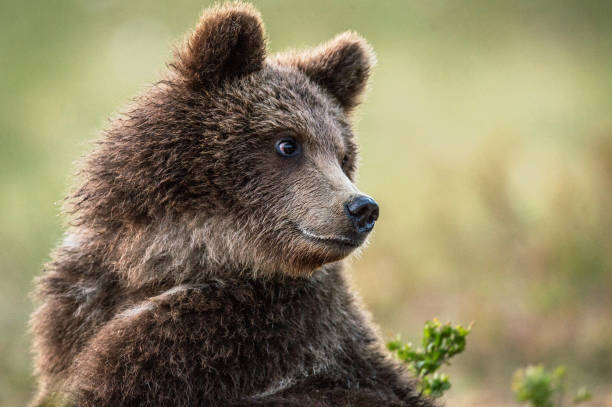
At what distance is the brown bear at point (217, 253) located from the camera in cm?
387

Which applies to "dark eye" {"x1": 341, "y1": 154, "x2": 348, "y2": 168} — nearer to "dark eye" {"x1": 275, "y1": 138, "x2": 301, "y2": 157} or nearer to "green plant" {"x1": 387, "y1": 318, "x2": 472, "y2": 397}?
"dark eye" {"x1": 275, "y1": 138, "x2": 301, "y2": 157}

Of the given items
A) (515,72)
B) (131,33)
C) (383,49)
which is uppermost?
(383,49)

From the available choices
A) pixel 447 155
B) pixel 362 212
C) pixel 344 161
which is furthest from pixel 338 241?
pixel 447 155

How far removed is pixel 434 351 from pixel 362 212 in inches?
54.1

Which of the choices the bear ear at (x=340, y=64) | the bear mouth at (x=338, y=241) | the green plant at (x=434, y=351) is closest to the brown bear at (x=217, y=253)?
the bear mouth at (x=338, y=241)

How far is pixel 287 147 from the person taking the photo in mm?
4285

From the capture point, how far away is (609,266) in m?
8.58

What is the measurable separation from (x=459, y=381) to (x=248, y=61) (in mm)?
4649

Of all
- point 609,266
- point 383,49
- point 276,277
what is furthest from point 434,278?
point 383,49

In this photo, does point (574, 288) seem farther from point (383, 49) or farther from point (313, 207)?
point (383, 49)

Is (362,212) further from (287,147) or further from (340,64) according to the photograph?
(340,64)

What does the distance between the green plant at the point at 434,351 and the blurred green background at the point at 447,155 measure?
1.43m

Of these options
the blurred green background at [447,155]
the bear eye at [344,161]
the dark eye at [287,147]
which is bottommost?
the dark eye at [287,147]

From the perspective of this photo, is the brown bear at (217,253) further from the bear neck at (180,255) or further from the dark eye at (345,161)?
the dark eye at (345,161)
